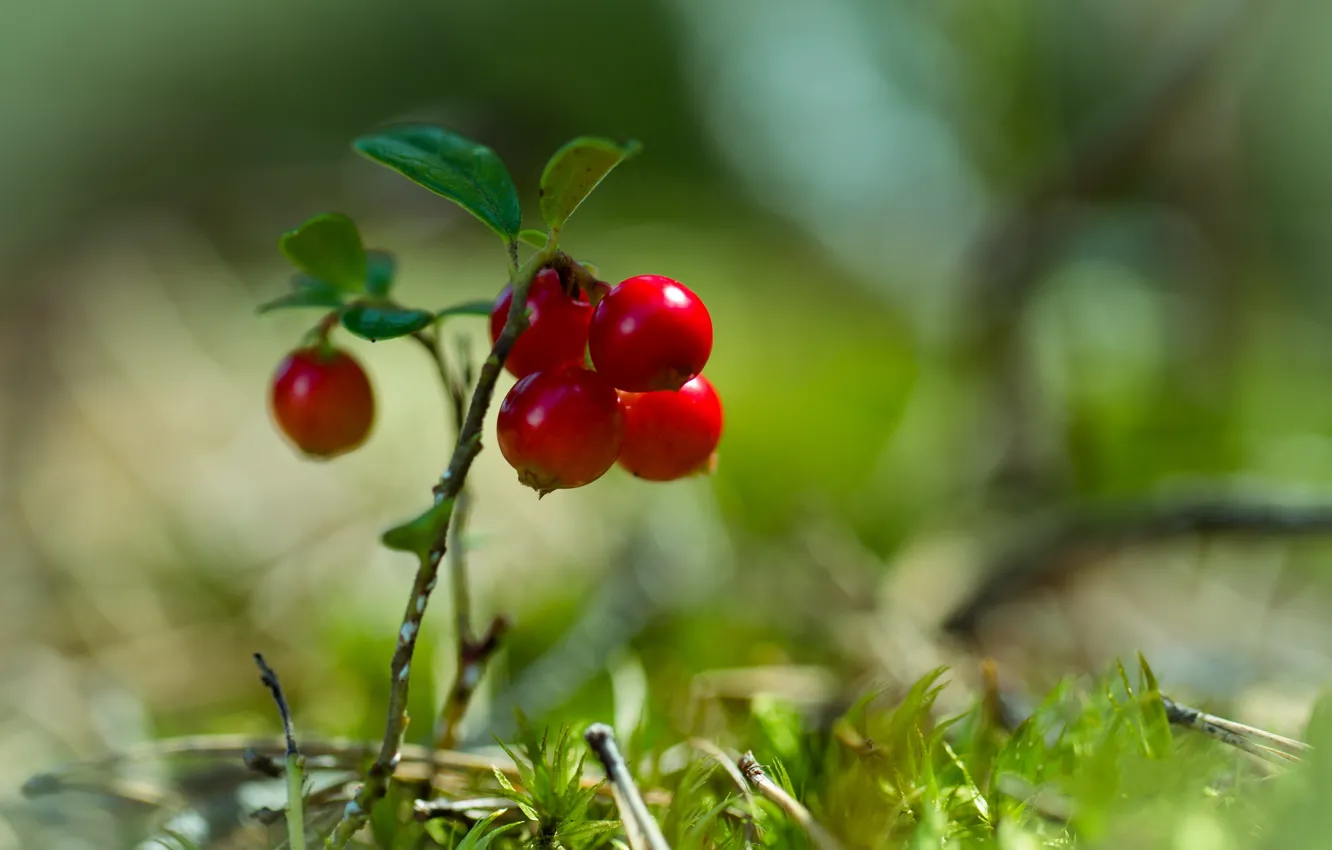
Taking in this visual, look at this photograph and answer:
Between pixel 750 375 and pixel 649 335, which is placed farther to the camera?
pixel 750 375

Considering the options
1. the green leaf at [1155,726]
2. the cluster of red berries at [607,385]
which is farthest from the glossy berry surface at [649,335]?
the green leaf at [1155,726]

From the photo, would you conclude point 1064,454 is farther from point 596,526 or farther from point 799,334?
point 799,334

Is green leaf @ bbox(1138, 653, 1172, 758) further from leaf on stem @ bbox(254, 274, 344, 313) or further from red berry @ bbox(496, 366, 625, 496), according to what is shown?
leaf on stem @ bbox(254, 274, 344, 313)

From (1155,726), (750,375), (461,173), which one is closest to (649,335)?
(461,173)

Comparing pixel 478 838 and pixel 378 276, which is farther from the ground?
pixel 378 276

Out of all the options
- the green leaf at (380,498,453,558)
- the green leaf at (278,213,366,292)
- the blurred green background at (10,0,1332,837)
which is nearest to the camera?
the green leaf at (380,498,453,558)

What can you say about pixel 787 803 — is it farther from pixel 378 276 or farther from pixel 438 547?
pixel 378 276

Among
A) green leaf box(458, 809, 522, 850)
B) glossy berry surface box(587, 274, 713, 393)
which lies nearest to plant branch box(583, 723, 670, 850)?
green leaf box(458, 809, 522, 850)
